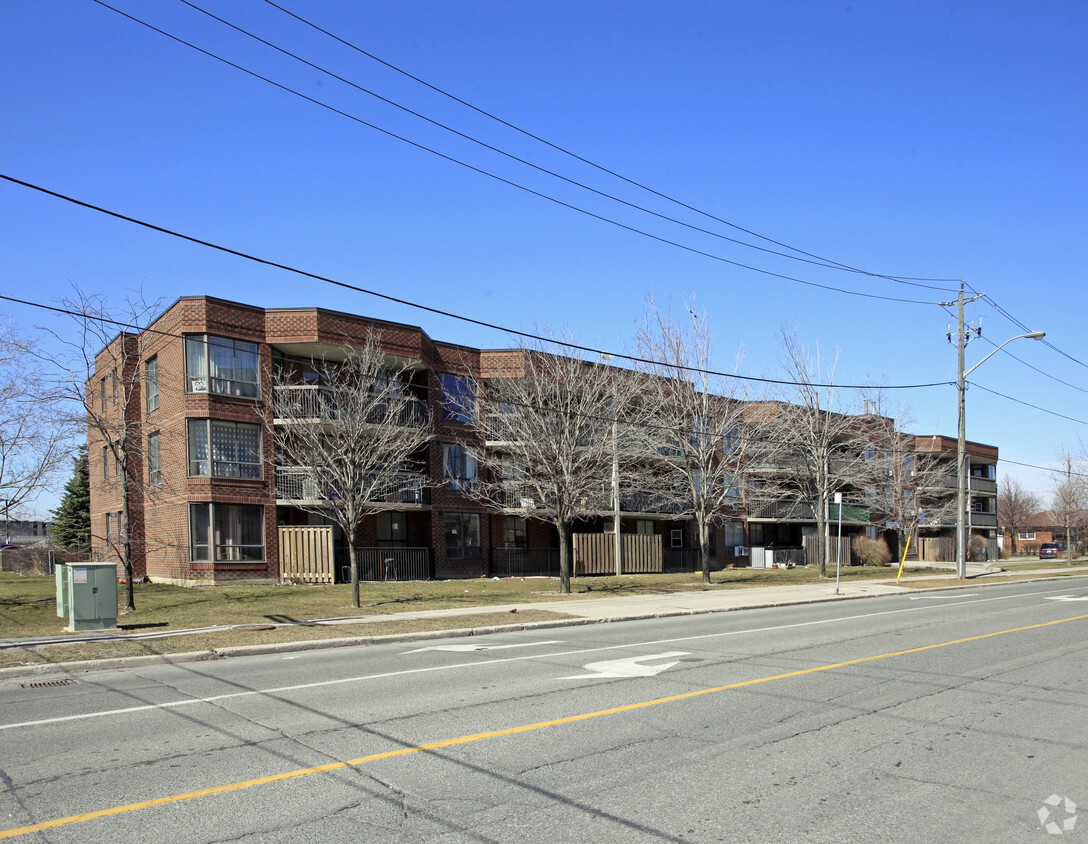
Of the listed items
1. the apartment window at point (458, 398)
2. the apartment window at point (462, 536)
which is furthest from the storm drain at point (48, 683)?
the apartment window at point (462, 536)

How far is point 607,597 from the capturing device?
23.9m

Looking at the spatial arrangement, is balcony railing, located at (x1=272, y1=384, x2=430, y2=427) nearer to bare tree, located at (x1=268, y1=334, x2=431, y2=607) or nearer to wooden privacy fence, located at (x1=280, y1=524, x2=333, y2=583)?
bare tree, located at (x1=268, y1=334, x2=431, y2=607)

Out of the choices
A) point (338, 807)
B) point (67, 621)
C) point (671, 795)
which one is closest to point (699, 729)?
point (671, 795)

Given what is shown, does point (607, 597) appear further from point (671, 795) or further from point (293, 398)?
point (671, 795)

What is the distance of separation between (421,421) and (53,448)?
1388 centimetres

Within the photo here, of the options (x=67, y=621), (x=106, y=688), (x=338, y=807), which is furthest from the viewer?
(x=67, y=621)

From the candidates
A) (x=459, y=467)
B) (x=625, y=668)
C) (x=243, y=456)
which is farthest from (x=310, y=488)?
(x=625, y=668)

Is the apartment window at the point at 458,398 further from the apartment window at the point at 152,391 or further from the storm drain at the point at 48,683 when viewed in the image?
the storm drain at the point at 48,683

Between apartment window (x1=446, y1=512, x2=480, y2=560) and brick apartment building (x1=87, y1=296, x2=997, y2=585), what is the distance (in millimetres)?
48

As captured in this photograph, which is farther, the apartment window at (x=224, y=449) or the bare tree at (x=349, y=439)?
the apartment window at (x=224, y=449)

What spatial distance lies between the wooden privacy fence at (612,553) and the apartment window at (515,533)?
9.52 feet

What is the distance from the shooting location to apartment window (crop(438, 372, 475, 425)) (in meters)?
33.2

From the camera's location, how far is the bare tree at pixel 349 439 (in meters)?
19.9

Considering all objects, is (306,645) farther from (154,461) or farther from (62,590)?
(154,461)
